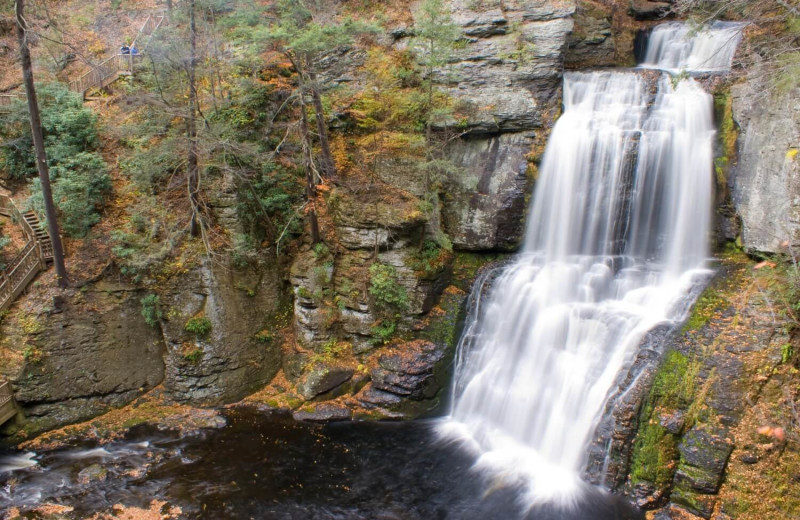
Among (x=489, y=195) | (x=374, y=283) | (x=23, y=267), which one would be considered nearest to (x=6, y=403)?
(x=23, y=267)

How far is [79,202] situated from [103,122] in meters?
3.41

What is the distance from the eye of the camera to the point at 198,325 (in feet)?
43.0

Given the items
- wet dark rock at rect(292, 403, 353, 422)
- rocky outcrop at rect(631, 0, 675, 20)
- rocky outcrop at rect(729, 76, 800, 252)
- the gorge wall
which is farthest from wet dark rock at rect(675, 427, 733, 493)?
rocky outcrop at rect(631, 0, 675, 20)

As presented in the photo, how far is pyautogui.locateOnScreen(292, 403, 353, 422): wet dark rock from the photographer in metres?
12.5

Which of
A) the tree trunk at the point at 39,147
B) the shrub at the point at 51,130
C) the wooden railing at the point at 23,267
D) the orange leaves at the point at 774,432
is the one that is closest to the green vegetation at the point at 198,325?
the tree trunk at the point at 39,147

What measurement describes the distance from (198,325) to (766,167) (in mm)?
15156

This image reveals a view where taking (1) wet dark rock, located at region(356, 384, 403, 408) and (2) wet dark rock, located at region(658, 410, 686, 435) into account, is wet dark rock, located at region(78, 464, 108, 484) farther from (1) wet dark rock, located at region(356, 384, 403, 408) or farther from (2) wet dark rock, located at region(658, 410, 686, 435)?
(2) wet dark rock, located at region(658, 410, 686, 435)

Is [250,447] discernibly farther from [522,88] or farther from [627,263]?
[522,88]

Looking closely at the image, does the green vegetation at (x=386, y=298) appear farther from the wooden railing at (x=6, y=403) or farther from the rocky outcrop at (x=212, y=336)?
the wooden railing at (x=6, y=403)

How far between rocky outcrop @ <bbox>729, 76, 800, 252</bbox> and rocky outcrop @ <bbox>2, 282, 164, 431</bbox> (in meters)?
16.2

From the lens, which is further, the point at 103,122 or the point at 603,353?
the point at 103,122

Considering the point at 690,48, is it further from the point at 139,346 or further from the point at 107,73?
the point at 107,73

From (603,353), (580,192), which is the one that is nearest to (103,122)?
(580,192)

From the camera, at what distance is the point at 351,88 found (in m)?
14.8
